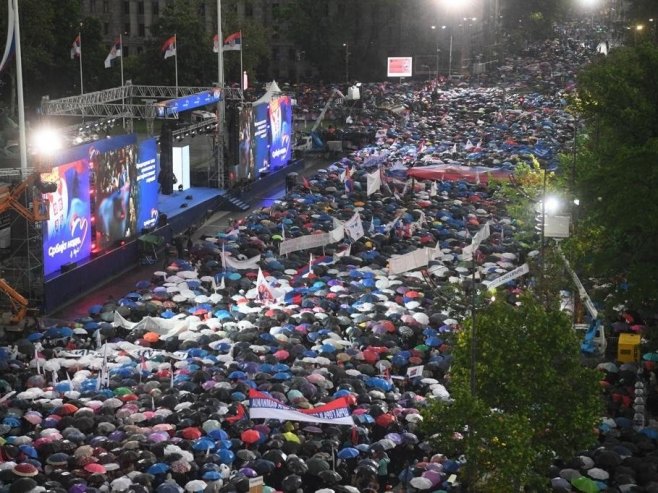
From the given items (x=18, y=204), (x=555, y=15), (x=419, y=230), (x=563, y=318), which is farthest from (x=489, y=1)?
(x=563, y=318)

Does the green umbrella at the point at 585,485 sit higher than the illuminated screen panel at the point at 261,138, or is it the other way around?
the illuminated screen panel at the point at 261,138

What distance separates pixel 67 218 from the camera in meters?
38.2

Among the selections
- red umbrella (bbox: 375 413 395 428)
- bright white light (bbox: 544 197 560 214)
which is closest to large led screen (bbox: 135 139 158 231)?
bright white light (bbox: 544 197 560 214)

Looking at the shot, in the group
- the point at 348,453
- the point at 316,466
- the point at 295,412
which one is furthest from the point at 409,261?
the point at 316,466

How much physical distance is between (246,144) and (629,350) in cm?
2934

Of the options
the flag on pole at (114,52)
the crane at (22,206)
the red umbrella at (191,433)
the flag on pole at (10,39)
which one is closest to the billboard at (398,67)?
the flag on pole at (114,52)

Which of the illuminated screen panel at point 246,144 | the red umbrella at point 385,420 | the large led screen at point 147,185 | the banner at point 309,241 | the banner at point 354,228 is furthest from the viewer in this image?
the illuminated screen panel at point 246,144

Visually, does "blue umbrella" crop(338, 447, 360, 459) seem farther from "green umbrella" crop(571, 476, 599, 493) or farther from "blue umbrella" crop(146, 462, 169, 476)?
"green umbrella" crop(571, 476, 599, 493)

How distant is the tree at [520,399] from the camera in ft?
71.8

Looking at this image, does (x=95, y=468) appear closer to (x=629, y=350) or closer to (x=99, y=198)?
(x=629, y=350)

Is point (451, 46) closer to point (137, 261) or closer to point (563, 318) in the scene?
point (137, 261)

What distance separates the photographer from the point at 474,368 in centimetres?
2233

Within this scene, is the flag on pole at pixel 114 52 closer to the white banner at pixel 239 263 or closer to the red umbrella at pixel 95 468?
the white banner at pixel 239 263

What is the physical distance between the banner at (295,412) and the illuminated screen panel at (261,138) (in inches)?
1367
